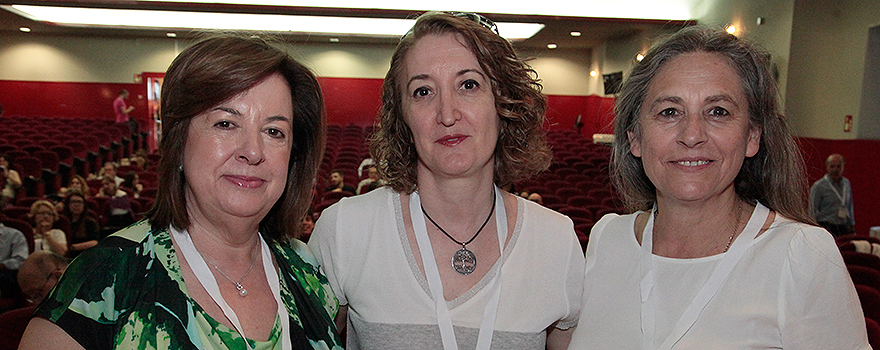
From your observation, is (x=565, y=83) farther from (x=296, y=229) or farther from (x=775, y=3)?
(x=296, y=229)

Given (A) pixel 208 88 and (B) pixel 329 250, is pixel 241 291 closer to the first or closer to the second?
(B) pixel 329 250

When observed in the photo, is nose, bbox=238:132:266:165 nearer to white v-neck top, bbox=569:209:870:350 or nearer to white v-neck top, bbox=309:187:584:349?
white v-neck top, bbox=309:187:584:349

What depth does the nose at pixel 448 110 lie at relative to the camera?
65.0 inches

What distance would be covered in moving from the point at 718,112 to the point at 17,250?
5953 mm

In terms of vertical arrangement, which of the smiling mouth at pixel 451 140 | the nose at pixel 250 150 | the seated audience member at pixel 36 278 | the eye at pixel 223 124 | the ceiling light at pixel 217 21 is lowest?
the seated audience member at pixel 36 278

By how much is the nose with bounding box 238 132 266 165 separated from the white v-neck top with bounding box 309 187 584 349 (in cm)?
46

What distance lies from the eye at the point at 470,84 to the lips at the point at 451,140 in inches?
5.7

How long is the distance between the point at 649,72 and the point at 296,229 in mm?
1138

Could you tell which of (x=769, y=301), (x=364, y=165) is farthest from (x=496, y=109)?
(x=364, y=165)

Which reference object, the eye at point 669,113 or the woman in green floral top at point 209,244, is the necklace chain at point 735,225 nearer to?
the eye at point 669,113

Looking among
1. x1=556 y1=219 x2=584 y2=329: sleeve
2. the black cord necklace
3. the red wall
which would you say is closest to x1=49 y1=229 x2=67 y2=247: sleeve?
the black cord necklace

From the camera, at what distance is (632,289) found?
64.2 inches

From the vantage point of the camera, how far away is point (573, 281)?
71.1 inches

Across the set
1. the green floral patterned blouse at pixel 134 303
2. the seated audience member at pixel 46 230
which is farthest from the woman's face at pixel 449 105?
the seated audience member at pixel 46 230
